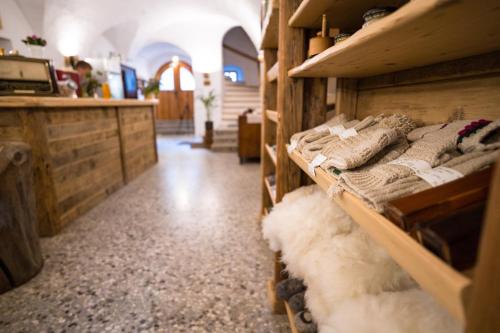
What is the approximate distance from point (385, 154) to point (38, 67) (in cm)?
252

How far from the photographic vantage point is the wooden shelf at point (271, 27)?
48.6 inches

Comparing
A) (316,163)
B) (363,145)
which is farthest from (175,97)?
(363,145)

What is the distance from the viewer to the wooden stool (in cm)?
129

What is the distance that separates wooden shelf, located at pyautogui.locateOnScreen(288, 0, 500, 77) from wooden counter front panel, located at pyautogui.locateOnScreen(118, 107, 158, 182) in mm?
2905

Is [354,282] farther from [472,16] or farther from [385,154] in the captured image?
[472,16]

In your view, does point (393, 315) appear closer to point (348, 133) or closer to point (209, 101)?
point (348, 133)

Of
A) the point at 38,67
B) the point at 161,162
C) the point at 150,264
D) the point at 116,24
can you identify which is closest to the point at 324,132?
the point at 150,264

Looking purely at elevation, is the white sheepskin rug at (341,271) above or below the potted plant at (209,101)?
below

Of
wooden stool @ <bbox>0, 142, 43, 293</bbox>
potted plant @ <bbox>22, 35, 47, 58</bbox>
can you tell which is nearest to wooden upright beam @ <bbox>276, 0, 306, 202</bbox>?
wooden stool @ <bbox>0, 142, 43, 293</bbox>

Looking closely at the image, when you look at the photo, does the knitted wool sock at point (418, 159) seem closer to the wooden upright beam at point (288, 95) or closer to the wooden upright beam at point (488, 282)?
the wooden upright beam at point (488, 282)

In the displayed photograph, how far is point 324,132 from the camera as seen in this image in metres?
0.96

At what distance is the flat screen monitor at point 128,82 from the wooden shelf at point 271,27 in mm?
2705

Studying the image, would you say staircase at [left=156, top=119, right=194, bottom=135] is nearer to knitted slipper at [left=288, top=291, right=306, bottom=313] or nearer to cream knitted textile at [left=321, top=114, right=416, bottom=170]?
knitted slipper at [left=288, top=291, right=306, bottom=313]

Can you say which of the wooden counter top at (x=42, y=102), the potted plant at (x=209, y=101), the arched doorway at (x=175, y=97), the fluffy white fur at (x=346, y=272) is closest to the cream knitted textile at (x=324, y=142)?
the fluffy white fur at (x=346, y=272)
